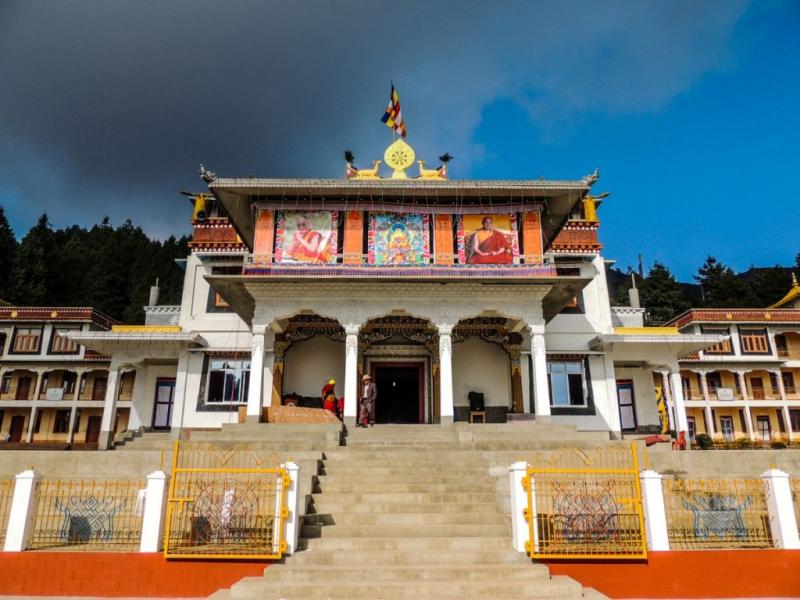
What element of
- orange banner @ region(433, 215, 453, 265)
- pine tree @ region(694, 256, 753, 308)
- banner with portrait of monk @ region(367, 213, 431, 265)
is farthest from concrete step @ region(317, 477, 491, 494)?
pine tree @ region(694, 256, 753, 308)

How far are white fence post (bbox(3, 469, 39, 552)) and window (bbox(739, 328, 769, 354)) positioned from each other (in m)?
39.3

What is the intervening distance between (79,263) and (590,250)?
48987 millimetres

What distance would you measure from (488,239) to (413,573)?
12704mm

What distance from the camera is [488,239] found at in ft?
60.4

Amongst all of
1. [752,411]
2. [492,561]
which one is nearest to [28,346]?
[492,561]

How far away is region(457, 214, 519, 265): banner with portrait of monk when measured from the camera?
714 inches

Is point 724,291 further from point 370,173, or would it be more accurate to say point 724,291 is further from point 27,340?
point 27,340

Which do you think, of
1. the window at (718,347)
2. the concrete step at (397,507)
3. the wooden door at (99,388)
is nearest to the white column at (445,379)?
the concrete step at (397,507)

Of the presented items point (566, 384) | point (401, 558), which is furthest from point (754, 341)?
point (401, 558)

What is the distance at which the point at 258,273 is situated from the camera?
56.9ft

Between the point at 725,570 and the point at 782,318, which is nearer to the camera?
the point at 725,570

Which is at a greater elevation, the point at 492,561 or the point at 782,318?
the point at 782,318

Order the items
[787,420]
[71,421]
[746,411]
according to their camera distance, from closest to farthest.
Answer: [71,421], [787,420], [746,411]

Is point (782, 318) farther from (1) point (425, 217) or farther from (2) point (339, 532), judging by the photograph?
(2) point (339, 532)
